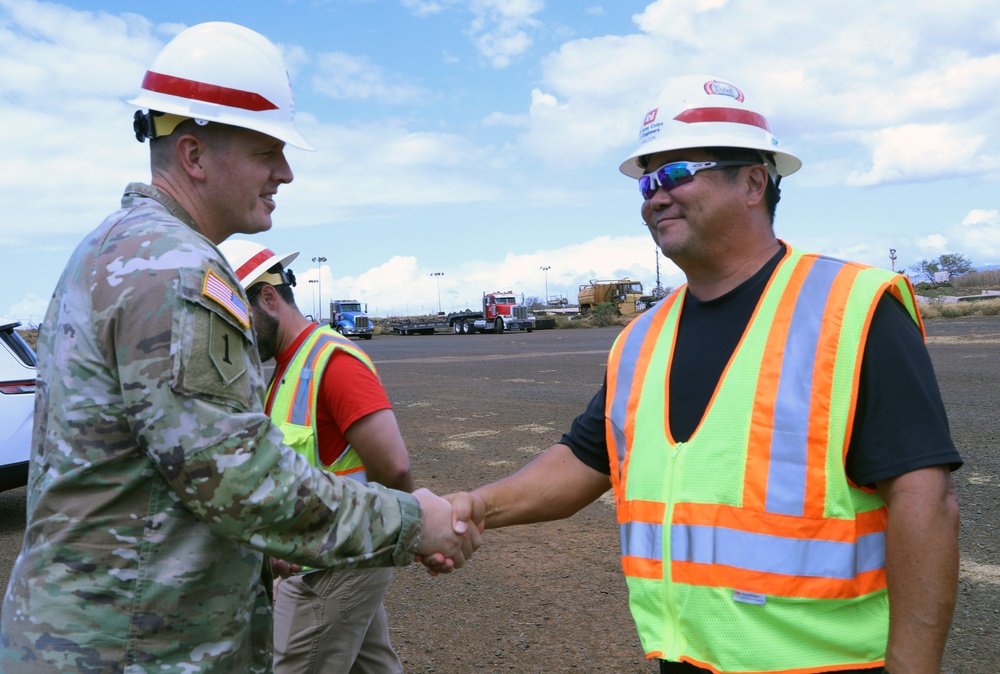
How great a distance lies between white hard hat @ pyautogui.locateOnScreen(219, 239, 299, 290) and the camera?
347cm

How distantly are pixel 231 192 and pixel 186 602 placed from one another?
1041 mm

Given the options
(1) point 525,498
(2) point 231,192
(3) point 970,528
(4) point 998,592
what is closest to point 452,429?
(3) point 970,528

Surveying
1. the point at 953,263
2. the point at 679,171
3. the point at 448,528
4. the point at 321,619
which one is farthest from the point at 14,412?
the point at 953,263

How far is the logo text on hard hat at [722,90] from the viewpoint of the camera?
2582 millimetres

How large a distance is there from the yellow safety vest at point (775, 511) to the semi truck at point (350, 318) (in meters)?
50.7

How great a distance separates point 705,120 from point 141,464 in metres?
1.85

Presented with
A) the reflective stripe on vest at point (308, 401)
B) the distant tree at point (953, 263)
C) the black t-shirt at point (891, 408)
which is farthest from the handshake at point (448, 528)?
the distant tree at point (953, 263)

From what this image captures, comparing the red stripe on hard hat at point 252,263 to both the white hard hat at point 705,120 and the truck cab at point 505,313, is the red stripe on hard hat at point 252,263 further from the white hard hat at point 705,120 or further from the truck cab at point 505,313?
the truck cab at point 505,313

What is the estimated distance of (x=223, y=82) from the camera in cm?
220

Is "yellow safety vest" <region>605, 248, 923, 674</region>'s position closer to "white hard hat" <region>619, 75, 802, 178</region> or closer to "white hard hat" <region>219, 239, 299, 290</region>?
"white hard hat" <region>619, 75, 802, 178</region>

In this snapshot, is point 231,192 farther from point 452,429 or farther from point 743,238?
point 452,429

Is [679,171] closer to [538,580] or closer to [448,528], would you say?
[448,528]

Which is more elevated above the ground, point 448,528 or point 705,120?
point 705,120

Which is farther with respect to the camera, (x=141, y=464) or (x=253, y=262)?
(x=253, y=262)
